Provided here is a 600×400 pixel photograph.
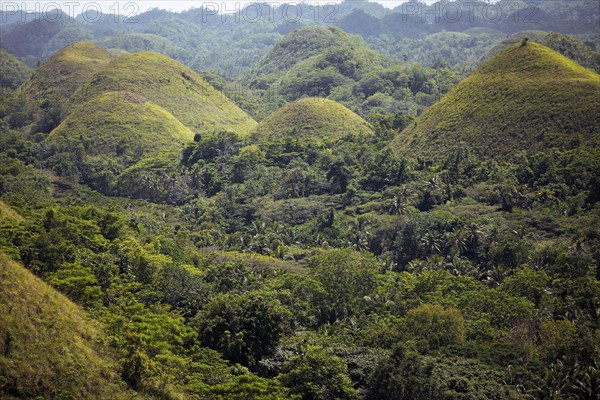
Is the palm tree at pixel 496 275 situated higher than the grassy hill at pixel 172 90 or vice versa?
the grassy hill at pixel 172 90

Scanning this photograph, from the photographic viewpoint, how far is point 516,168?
102625mm

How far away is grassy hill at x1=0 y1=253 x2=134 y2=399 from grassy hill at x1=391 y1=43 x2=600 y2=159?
274 ft

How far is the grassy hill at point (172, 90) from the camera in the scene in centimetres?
16712

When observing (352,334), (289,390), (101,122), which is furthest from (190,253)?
(101,122)

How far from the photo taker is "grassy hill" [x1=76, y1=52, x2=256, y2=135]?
16712 centimetres

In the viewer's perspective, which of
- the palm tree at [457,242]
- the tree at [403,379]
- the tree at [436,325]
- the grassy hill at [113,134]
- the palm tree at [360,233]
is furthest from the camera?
the grassy hill at [113,134]

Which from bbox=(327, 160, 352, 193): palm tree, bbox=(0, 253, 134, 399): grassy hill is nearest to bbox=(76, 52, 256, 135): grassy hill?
bbox=(327, 160, 352, 193): palm tree

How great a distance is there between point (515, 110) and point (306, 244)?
1802 inches

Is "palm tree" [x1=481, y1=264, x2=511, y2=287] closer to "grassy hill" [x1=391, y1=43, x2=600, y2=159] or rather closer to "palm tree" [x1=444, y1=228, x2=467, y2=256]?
"palm tree" [x1=444, y1=228, x2=467, y2=256]

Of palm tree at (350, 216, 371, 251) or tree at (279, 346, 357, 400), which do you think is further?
palm tree at (350, 216, 371, 251)

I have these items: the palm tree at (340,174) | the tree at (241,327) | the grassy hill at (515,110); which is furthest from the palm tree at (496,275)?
the palm tree at (340,174)

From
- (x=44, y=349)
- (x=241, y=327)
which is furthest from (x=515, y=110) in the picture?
(x=44, y=349)

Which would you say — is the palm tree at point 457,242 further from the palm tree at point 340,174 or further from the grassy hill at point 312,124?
the grassy hill at point 312,124

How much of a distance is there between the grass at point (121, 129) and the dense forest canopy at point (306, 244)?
571mm
